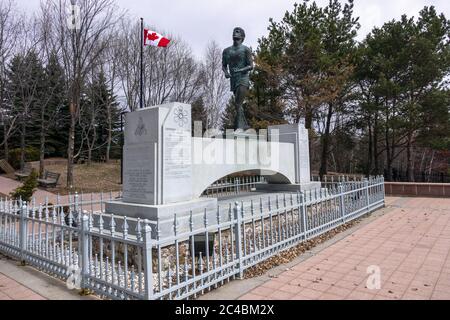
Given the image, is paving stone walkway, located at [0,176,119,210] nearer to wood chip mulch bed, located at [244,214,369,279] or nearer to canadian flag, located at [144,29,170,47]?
canadian flag, located at [144,29,170,47]

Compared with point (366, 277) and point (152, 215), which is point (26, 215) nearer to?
point (152, 215)

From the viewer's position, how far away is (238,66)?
393 inches

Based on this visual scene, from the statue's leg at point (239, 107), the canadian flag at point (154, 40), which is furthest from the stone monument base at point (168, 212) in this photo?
the canadian flag at point (154, 40)

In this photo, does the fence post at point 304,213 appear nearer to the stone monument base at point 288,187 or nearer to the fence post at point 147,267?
the fence post at point 147,267

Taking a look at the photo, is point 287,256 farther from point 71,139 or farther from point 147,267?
point 71,139

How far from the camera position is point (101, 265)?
3.68 metres

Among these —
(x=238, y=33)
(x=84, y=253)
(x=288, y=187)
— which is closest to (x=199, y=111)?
(x=288, y=187)

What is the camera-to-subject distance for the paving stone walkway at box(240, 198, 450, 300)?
12.4ft

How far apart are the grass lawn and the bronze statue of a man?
9021 millimetres

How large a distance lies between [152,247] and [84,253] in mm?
871

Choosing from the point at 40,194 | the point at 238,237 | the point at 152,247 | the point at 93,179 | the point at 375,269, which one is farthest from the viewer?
the point at 93,179
